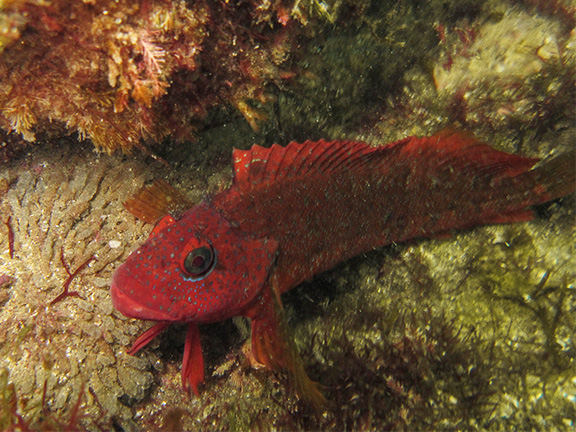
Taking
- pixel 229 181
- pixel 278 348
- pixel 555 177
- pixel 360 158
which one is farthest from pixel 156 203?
pixel 555 177

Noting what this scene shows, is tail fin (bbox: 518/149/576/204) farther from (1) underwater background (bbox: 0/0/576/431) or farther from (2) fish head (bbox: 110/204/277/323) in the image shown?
(2) fish head (bbox: 110/204/277/323)

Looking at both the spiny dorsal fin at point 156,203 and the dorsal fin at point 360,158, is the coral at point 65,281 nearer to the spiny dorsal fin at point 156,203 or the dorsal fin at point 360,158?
the spiny dorsal fin at point 156,203

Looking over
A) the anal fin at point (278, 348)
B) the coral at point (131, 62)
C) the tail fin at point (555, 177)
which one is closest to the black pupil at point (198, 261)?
the anal fin at point (278, 348)

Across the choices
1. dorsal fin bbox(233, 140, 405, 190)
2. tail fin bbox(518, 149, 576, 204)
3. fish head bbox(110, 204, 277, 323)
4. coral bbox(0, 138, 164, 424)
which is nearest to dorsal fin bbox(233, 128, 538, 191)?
dorsal fin bbox(233, 140, 405, 190)

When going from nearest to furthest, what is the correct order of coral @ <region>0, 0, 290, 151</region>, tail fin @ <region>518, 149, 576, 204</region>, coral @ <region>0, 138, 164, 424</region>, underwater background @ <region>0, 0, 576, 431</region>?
1. coral @ <region>0, 0, 290, 151</region>
2. underwater background @ <region>0, 0, 576, 431</region>
3. coral @ <region>0, 138, 164, 424</region>
4. tail fin @ <region>518, 149, 576, 204</region>

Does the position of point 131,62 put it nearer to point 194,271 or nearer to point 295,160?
point 295,160

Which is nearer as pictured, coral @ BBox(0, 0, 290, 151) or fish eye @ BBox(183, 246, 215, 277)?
coral @ BBox(0, 0, 290, 151)
